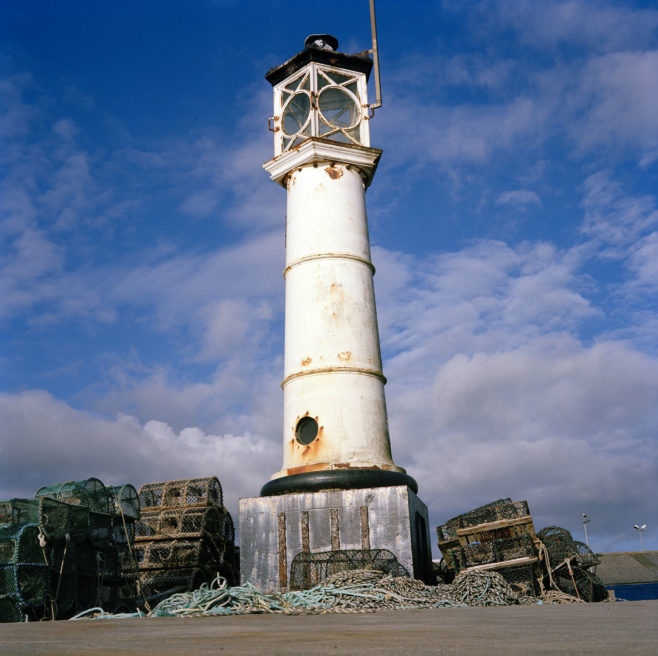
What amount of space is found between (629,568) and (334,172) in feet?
151

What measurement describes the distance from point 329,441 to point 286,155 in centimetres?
652

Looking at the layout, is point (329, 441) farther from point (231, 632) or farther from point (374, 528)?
point (231, 632)

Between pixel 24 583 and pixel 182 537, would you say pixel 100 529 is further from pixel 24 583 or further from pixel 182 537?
pixel 182 537

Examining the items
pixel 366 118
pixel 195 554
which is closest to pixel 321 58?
pixel 366 118

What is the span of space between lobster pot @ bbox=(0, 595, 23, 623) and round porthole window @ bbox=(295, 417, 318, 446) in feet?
17.7

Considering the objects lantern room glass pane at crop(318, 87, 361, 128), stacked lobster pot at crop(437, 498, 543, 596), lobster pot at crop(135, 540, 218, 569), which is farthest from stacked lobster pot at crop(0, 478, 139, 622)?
lantern room glass pane at crop(318, 87, 361, 128)

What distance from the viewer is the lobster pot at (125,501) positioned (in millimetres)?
14070

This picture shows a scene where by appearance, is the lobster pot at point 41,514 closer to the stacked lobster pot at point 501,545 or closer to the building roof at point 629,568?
the stacked lobster pot at point 501,545

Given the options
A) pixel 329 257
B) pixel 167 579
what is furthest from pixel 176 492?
pixel 329 257

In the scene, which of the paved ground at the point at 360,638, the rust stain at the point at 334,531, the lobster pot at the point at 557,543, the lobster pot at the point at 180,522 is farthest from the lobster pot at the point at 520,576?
the lobster pot at the point at 180,522

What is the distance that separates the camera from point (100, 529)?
13242 mm

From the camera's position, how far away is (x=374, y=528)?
37.4ft

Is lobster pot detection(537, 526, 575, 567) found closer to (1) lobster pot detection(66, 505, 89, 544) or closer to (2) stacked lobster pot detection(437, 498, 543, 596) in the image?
(2) stacked lobster pot detection(437, 498, 543, 596)

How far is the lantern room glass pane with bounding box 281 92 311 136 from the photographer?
16422 mm
